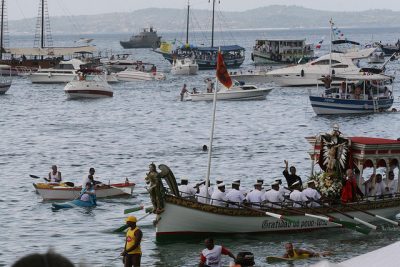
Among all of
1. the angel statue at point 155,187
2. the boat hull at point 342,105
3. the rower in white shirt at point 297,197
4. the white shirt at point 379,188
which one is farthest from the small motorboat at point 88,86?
the angel statue at point 155,187

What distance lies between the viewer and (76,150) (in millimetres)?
64938

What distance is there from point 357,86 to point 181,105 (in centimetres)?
2559

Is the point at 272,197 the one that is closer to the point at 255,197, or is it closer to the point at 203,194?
the point at 255,197

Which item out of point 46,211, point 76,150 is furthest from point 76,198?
point 76,150

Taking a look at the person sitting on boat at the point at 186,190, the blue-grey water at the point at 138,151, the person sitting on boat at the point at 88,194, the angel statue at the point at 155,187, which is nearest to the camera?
the angel statue at the point at 155,187

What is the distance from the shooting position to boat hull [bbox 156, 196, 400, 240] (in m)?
31.0

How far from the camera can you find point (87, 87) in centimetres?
10325

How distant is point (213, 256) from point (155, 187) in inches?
197

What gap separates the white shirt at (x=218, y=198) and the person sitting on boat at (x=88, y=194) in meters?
8.58

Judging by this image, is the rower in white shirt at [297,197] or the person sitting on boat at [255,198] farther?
the rower in white shirt at [297,197]

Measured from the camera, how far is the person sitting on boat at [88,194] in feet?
129

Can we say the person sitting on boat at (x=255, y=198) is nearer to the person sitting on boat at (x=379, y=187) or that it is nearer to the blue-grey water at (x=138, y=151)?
the blue-grey water at (x=138, y=151)

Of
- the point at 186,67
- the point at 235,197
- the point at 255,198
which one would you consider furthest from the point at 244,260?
the point at 186,67

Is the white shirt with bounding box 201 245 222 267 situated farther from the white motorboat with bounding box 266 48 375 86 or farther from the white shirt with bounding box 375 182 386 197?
the white motorboat with bounding box 266 48 375 86
